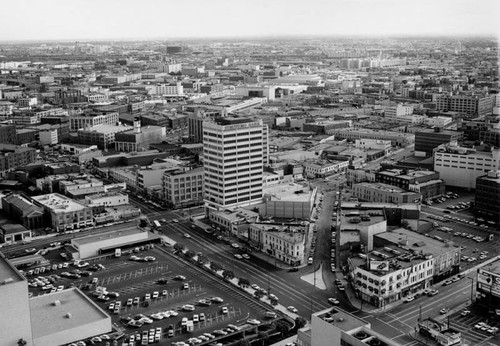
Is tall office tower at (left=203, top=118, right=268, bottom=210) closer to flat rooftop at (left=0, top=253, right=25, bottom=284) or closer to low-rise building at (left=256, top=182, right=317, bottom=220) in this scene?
low-rise building at (left=256, top=182, right=317, bottom=220)

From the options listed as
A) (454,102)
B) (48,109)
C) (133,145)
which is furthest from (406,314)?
(48,109)

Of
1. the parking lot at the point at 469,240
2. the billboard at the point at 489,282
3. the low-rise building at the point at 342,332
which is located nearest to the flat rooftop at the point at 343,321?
the low-rise building at the point at 342,332

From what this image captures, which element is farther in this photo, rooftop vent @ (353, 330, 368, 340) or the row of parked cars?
the row of parked cars

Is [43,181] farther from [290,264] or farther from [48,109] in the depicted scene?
[48,109]

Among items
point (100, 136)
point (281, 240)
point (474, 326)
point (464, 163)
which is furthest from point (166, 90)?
point (474, 326)

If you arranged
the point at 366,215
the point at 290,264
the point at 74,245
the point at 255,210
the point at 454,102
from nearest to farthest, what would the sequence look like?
the point at 290,264
the point at 74,245
the point at 366,215
the point at 255,210
the point at 454,102

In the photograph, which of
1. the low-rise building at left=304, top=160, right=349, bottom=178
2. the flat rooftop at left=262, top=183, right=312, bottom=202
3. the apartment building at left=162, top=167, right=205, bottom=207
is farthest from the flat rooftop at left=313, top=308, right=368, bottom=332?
the low-rise building at left=304, top=160, right=349, bottom=178
